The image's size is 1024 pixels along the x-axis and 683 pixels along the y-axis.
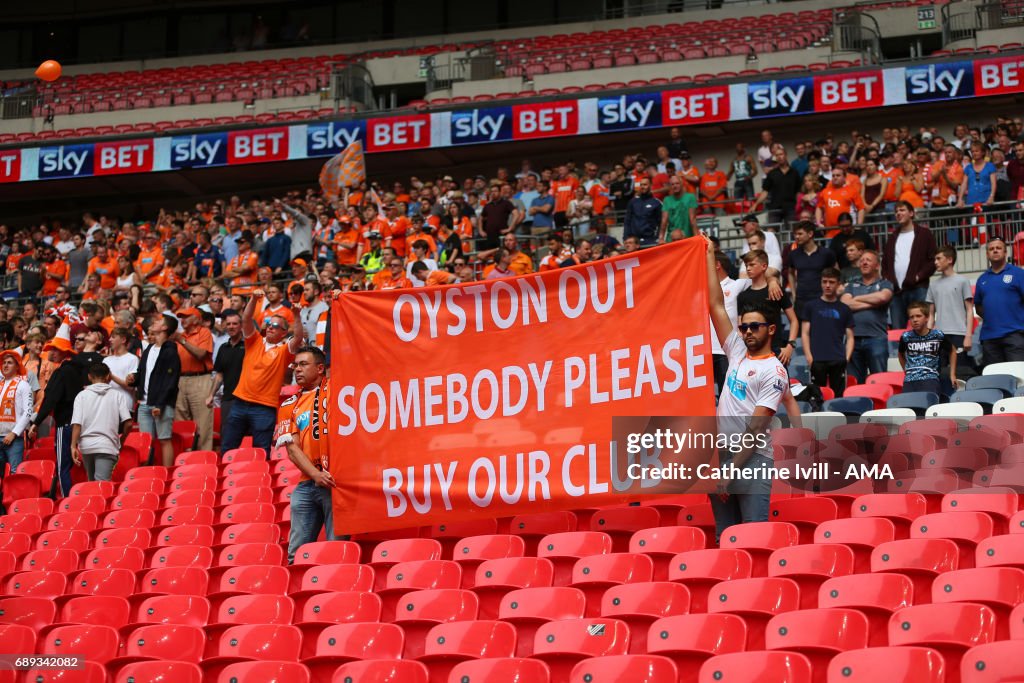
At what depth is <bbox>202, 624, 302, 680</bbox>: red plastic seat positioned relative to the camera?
6.89 m

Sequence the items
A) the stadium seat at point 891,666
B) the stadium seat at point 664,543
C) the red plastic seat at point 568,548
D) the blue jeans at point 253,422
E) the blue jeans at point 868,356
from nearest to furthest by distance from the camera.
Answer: the stadium seat at point 891,666, the stadium seat at point 664,543, the red plastic seat at point 568,548, the blue jeans at point 868,356, the blue jeans at point 253,422

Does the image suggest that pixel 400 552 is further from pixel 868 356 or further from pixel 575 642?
pixel 868 356

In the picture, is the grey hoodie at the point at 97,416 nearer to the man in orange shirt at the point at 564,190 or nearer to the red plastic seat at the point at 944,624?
the red plastic seat at the point at 944,624

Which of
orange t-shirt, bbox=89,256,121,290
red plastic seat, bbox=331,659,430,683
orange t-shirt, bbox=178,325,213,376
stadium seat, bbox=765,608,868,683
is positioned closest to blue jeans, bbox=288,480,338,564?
red plastic seat, bbox=331,659,430,683

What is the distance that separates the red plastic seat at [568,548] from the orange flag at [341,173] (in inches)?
551

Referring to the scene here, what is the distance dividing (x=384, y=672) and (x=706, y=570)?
1.79m

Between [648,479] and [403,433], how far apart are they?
5.46 ft

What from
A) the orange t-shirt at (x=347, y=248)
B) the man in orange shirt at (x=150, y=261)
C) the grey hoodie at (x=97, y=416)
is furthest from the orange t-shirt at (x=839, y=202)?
the man in orange shirt at (x=150, y=261)

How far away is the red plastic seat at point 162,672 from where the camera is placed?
6.47 metres

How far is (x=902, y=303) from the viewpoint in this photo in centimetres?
1191

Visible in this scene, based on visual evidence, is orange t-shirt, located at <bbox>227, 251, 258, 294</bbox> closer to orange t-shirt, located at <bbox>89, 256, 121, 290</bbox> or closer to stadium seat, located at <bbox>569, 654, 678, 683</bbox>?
orange t-shirt, located at <bbox>89, 256, 121, 290</bbox>

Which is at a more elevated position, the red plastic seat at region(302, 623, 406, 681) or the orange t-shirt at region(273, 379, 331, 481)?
the orange t-shirt at region(273, 379, 331, 481)

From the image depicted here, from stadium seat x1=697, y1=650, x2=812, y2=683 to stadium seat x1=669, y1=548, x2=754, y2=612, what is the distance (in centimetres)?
113

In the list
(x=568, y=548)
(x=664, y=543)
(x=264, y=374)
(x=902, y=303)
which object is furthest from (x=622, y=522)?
(x=902, y=303)
